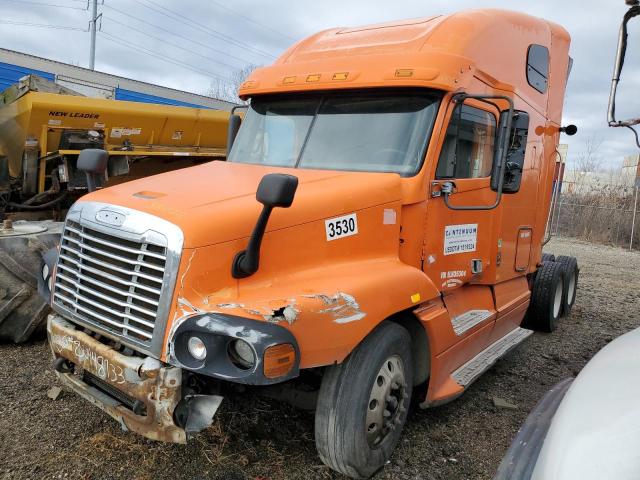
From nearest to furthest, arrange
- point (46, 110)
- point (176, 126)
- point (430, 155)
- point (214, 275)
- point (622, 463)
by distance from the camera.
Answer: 1. point (622, 463)
2. point (214, 275)
3. point (430, 155)
4. point (46, 110)
5. point (176, 126)

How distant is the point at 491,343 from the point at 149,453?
3.10 metres

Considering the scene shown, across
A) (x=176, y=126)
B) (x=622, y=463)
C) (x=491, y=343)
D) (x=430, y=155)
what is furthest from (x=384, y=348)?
(x=176, y=126)

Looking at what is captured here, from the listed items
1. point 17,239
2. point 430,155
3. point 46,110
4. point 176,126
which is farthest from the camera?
point 176,126

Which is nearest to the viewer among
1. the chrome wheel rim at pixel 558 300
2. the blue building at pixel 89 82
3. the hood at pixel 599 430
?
the hood at pixel 599 430

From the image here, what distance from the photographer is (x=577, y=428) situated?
1591 millimetres

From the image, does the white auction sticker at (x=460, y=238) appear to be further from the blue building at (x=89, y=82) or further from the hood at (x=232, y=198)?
the blue building at (x=89, y=82)

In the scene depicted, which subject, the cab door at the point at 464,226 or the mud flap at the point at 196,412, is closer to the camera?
the mud flap at the point at 196,412

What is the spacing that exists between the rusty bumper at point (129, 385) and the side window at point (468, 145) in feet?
7.60

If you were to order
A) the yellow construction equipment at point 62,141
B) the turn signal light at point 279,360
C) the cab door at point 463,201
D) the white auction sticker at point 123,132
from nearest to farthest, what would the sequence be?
the turn signal light at point 279,360 → the cab door at point 463,201 → the yellow construction equipment at point 62,141 → the white auction sticker at point 123,132

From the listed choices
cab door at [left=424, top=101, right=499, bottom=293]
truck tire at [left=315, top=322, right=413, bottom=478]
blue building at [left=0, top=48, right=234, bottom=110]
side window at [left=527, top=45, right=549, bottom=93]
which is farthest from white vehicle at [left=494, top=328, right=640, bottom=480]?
blue building at [left=0, top=48, right=234, bottom=110]

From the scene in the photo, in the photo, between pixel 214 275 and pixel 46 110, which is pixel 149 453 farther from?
pixel 46 110

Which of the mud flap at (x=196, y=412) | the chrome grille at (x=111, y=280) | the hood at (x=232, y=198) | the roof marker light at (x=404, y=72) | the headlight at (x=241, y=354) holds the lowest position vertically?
the mud flap at (x=196, y=412)

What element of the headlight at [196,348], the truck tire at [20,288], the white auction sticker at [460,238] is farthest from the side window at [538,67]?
the truck tire at [20,288]

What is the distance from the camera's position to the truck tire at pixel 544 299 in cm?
644
